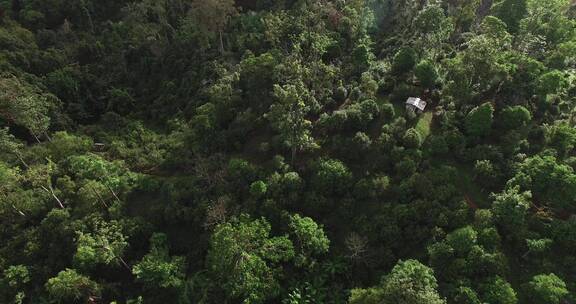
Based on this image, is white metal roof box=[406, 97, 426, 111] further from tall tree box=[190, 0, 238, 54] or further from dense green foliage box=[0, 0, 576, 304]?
tall tree box=[190, 0, 238, 54]

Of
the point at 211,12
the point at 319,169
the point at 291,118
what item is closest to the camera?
the point at 319,169

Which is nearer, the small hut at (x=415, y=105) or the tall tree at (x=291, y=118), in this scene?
the tall tree at (x=291, y=118)

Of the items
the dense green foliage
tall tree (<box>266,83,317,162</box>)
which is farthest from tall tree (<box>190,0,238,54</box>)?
tall tree (<box>266,83,317,162</box>)

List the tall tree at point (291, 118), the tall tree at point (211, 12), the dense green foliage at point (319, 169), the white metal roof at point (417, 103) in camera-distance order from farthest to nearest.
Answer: the tall tree at point (211, 12), the white metal roof at point (417, 103), the tall tree at point (291, 118), the dense green foliage at point (319, 169)

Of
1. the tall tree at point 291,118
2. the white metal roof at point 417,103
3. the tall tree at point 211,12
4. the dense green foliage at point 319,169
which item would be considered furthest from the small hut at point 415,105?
the tall tree at point 211,12

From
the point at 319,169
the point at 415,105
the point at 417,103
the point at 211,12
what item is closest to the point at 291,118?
Answer: the point at 319,169

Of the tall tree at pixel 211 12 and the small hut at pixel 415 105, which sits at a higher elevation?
the tall tree at pixel 211 12

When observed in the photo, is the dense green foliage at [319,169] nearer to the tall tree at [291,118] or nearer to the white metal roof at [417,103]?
the tall tree at [291,118]

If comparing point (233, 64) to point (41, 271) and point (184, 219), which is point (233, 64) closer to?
point (184, 219)

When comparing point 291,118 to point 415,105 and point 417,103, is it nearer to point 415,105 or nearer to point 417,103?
point 415,105
